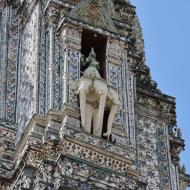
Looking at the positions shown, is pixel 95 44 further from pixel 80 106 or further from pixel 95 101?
pixel 80 106

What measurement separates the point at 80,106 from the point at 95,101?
0.45m

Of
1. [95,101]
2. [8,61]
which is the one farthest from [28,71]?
[95,101]

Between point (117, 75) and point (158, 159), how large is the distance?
2375mm

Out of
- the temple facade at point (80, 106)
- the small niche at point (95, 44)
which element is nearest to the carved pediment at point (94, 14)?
the temple facade at point (80, 106)

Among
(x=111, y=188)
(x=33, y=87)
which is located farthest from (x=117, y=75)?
(x=111, y=188)

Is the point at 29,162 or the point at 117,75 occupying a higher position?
the point at 117,75

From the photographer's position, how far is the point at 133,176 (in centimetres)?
2342

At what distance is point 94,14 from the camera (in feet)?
85.3

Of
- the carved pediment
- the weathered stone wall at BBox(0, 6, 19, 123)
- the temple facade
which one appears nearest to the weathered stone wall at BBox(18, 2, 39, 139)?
the temple facade

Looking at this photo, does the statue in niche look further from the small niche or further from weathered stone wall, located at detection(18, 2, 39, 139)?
→ the small niche

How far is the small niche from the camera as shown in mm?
25656

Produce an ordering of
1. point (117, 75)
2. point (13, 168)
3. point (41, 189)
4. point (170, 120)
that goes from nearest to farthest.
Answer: point (41, 189), point (13, 168), point (117, 75), point (170, 120)

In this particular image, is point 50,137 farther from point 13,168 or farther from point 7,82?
point 7,82

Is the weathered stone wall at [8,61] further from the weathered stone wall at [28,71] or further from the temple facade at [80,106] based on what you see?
the weathered stone wall at [28,71]
